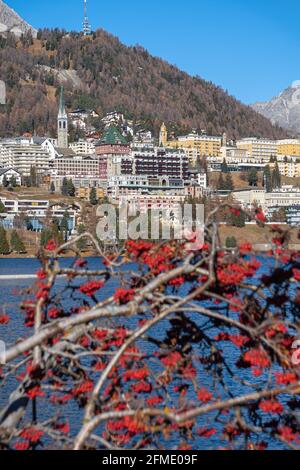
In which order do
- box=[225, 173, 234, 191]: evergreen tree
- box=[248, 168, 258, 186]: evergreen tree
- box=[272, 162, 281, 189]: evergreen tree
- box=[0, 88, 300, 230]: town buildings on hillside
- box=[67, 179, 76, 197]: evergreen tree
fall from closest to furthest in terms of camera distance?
box=[67, 179, 76, 197]: evergreen tree < box=[0, 88, 300, 230]: town buildings on hillside < box=[225, 173, 234, 191]: evergreen tree < box=[272, 162, 281, 189]: evergreen tree < box=[248, 168, 258, 186]: evergreen tree

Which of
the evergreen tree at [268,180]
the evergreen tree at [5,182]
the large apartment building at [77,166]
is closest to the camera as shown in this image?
the evergreen tree at [5,182]

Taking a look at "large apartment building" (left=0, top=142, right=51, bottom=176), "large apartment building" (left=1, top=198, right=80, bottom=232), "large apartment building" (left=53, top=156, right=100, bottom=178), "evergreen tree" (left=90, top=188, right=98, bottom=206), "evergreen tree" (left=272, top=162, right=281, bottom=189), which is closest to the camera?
"large apartment building" (left=1, top=198, right=80, bottom=232)

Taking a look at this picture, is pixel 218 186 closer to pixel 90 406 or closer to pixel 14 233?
pixel 14 233

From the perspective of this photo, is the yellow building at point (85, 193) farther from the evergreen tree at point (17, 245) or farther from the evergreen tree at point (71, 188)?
the evergreen tree at point (17, 245)

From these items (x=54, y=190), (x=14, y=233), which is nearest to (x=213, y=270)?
(x=14, y=233)

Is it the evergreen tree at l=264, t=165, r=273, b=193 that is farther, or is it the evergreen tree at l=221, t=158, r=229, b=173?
the evergreen tree at l=221, t=158, r=229, b=173

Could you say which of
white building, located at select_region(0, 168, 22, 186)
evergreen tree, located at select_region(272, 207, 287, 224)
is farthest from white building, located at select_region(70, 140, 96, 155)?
evergreen tree, located at select_region(272, 207, 287, 224)

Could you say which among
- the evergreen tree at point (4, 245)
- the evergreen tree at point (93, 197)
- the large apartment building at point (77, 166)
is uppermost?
the large apartment building at point (77, 166)

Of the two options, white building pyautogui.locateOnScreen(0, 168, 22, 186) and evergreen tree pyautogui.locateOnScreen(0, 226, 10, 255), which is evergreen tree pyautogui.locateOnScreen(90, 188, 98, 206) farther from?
evergreen tree pyautogui.locateOnScreen(0, 226, 10, 255)

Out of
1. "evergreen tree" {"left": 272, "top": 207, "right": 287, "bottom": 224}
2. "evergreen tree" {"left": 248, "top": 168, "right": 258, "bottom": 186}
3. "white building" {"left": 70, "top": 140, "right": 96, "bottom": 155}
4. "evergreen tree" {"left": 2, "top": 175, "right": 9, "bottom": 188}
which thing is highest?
"white building" {"left": 70, "top": 140, "right": 96, "bottom": 155}

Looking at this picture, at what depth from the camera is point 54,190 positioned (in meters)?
151

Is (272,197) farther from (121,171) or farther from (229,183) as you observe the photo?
(121,171)

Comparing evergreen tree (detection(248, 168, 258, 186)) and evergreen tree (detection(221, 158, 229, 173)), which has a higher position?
evergreen tree (detection(221, 158, 229, 173))

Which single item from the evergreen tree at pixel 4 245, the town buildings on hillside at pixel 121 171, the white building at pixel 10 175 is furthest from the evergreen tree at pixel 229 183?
the evergreen tree at pixel 4 245
